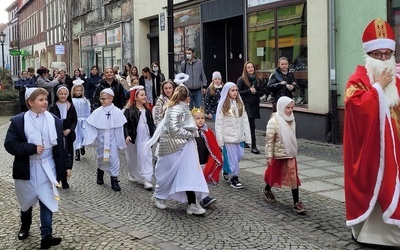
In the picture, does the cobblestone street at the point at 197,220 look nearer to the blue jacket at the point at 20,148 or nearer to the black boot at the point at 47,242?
the black boot at the point at 47,242

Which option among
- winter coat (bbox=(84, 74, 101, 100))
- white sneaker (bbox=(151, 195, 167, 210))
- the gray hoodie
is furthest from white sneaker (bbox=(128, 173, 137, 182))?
winter coat (bbox=(84, 74, 101, 100))

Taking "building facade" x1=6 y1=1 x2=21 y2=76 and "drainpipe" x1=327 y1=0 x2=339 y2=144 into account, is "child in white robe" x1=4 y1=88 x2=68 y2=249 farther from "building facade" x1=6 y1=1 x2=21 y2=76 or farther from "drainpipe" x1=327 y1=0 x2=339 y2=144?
"building facade" x1=6 y1=1 x2=21 y2=76

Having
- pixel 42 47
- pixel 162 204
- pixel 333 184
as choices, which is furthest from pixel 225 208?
pixel 42 47

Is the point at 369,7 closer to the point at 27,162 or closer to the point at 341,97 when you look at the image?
the point at 341,97

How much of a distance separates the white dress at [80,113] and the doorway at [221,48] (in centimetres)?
706

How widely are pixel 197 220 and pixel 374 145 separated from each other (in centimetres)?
230

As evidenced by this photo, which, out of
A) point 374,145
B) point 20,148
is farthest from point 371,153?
point 20,148

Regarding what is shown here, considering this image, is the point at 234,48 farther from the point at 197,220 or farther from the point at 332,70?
the point at 197,220

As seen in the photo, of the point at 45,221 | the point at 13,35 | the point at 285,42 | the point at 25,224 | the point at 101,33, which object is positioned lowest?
the point at 25,224

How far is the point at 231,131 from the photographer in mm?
8227

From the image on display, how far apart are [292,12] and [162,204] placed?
770cm

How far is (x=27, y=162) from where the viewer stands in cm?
555

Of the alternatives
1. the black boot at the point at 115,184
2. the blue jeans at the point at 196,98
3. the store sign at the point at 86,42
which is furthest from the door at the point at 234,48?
the store sign at the point at 86,42

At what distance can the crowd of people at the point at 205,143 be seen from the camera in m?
5.21
